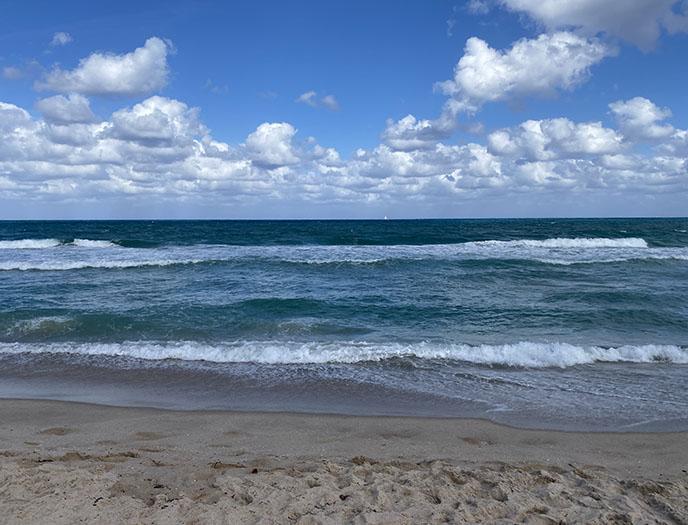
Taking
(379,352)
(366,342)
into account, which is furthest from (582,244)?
(379,352)

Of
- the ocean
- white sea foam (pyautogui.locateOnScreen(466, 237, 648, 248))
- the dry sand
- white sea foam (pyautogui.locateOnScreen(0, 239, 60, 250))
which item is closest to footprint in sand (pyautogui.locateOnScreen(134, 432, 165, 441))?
the dry sand

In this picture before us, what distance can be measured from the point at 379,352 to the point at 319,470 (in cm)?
510

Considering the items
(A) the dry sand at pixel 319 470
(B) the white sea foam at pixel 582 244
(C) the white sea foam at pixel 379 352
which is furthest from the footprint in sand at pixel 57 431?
(B) the white sea foam at pixel 582 244

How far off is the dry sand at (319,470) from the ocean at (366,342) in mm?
589

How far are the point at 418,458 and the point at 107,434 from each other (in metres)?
3.90

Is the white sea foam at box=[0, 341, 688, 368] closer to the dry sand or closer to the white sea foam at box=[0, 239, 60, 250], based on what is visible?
the dry sand

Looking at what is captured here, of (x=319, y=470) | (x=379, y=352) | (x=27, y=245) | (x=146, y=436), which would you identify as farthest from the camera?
(x=27, y=245)

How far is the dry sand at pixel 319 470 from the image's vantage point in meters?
3.99

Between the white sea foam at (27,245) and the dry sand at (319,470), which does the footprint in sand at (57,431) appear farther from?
the white sea foam at (27,245)

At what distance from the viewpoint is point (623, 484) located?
4.58 meters

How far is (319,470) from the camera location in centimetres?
487

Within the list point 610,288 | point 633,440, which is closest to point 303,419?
point 633,440

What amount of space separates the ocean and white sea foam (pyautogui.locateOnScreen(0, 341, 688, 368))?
41mm

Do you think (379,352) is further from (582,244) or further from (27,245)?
(27,245)
